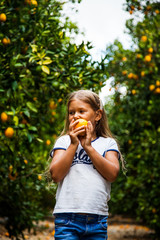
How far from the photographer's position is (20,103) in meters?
3.19

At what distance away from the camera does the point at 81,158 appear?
204 cm

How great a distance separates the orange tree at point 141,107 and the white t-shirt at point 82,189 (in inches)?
127

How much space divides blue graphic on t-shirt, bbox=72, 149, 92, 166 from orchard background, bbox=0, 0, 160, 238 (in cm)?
75

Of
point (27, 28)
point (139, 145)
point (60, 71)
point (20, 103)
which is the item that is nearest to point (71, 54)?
point (60, 71)

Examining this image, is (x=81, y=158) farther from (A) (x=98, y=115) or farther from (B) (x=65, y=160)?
(A) (x=98, y=115)

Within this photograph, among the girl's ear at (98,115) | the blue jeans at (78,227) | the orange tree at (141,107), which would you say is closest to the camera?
the blue jeans at (78,227)

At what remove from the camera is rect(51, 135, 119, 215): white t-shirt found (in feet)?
6.26

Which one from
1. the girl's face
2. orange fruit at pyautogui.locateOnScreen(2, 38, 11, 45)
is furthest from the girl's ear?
orange fruit at pyautogui.locateOnScreen(2, 38, 11, 45)

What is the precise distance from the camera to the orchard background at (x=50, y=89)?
123 inches

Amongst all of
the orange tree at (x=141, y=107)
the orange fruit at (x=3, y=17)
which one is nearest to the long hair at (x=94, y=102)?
the orange fruit at (x=3, y=17)

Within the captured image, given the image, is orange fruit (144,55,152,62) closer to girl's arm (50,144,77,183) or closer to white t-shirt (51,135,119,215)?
white t-shirt (51,135,119,215)

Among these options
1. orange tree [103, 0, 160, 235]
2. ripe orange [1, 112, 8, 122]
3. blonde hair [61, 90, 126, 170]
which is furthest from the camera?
orange tree [103, 0, 160, 235]

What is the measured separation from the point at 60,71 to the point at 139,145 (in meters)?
2.98

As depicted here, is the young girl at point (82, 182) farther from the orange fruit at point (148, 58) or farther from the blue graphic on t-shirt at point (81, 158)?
the orange fruit at point (148, 58)
